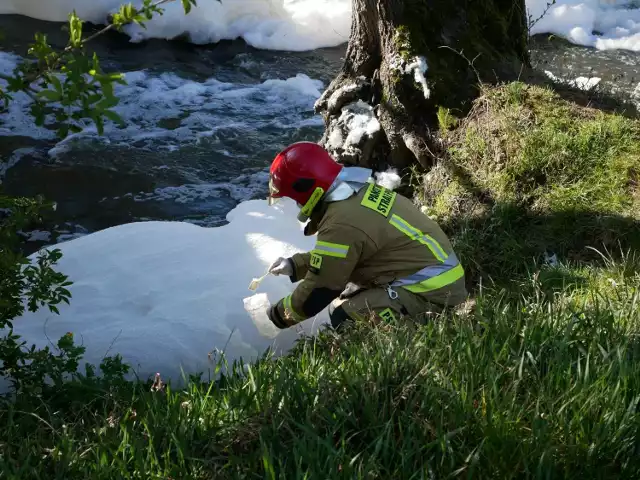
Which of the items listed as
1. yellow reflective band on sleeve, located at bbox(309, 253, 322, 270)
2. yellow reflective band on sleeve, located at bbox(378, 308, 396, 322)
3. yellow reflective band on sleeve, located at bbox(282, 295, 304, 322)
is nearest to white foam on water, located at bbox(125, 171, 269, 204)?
yellow reflective band on sleeve, located at bbox(282, 295, 304, 322)

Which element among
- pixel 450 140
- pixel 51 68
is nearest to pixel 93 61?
pixel 51 68

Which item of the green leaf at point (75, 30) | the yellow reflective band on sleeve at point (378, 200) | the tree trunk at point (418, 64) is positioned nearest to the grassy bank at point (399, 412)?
the yellow reflective band on sleeve at point (378, 200)

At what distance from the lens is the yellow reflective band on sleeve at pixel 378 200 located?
3.62m

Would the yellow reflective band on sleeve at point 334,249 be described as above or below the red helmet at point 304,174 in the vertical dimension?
below

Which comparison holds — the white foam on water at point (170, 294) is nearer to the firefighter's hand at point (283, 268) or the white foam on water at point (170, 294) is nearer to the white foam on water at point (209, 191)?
the firefighter's hand at point (283, 268)

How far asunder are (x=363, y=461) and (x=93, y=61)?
1449mm

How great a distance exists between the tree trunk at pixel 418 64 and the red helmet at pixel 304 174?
2.04 metres

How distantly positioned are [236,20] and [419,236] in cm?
836

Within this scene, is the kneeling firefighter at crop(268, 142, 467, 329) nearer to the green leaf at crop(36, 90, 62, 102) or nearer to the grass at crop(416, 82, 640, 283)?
the grass at crop(416, 82, 640, 283)

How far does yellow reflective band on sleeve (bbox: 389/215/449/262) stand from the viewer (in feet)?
12.0

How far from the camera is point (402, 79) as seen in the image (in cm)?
A: 561

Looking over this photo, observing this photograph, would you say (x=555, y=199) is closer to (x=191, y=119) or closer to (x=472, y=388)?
(x=472, y=388)

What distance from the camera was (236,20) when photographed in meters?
11.1

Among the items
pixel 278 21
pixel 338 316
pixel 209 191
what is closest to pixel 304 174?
pixel 338 316
